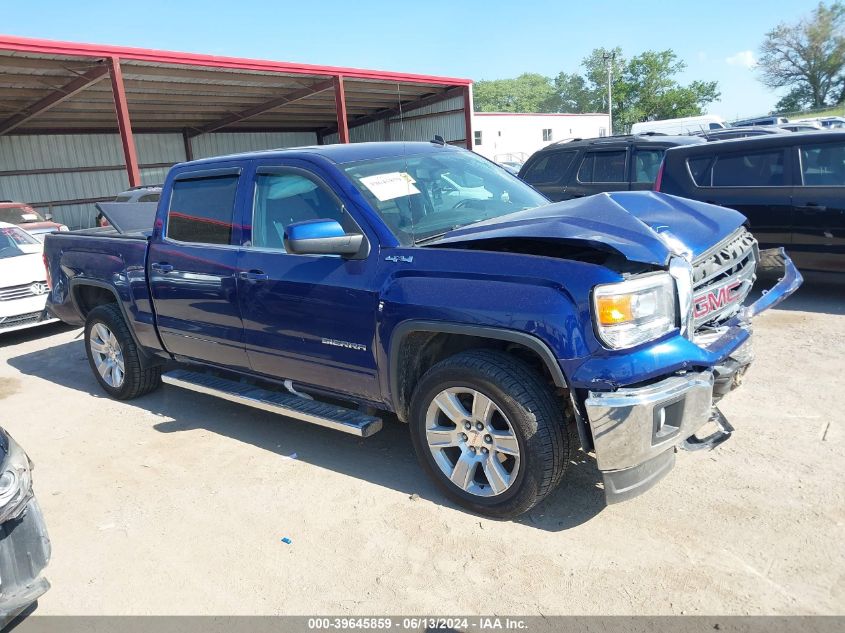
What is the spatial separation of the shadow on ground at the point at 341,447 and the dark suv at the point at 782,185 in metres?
4.41

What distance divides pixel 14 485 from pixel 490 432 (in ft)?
6.80

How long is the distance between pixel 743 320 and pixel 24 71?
15988 millimetres

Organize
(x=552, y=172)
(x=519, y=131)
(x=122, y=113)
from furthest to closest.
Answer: (x=519, y=131) < (x=122, y=113) < (x=552, y=172)

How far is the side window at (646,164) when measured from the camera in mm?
8891

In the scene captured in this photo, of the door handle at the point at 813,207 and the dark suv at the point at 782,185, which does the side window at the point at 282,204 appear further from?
the door handle at the point at 813,207

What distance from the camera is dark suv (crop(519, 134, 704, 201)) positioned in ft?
29.3

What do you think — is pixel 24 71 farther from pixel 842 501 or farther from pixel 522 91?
pixel 522 91

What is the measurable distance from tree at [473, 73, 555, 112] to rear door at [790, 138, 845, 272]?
394 feet

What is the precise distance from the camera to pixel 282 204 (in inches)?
163

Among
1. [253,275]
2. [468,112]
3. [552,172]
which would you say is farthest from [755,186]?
[468,112]

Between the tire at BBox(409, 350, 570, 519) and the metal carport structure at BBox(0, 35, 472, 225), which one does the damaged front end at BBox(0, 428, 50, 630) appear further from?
the metal carport structure at BBox(0, 35, 472, 225)

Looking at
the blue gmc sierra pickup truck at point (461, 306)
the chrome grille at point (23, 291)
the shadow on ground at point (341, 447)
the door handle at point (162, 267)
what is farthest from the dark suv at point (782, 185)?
the chrome grille at point (23, 291)

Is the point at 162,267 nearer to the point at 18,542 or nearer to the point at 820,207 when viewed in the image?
the point at 18,542

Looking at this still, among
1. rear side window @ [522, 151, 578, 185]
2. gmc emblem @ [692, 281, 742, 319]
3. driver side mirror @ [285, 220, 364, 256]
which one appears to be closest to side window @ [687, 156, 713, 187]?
rear side window @ [522, 151, 578, 185]
